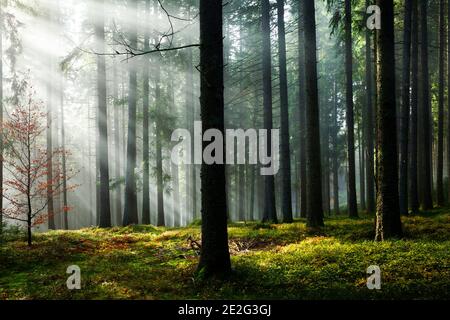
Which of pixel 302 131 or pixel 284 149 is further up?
pixel 302 131

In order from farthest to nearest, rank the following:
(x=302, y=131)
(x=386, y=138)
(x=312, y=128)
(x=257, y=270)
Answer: (x=302, y=131)
(x=312, y=128)
(x=386, y=138)
(x=257, y=270)

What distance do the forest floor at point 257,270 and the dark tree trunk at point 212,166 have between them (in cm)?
47

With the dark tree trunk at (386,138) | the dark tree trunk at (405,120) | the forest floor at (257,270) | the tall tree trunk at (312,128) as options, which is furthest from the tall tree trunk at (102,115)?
the dark tree trunk at (405,120)

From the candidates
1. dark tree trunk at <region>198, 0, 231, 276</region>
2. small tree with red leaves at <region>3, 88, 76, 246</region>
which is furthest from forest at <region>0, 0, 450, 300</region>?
small tree with red leaves at <region>3, 88, 76, 246</region>

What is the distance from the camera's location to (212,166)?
6.89m

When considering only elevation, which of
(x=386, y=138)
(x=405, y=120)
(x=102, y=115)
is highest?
(x=102, y=115)

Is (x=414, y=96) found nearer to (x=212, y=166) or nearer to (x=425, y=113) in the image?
(x=425, y=113)

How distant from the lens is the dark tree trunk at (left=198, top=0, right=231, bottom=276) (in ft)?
22.5

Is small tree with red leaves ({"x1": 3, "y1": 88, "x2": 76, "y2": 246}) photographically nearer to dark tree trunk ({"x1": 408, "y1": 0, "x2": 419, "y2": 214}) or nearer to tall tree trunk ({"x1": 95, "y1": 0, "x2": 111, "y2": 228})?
tall tree trunk ({"x1": 95, "y1": 0, "x2": 111, "y2": 228})

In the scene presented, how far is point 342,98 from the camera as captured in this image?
115 ft

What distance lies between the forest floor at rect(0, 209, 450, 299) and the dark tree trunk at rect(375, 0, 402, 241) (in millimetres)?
631

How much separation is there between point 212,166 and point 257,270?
243 cm

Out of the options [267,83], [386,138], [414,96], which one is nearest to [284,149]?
[267,83]
